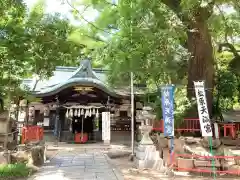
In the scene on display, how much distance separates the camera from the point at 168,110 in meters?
8.35

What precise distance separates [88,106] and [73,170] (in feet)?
29.9

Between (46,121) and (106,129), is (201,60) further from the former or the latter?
(46,121)

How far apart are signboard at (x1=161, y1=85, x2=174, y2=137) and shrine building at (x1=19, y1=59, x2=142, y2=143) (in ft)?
27.3

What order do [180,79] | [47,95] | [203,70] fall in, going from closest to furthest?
1. [203,70]
2. [180,79]
3. [47,95]

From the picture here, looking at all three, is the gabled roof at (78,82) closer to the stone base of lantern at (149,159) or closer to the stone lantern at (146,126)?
the stone lantern at (146,126)

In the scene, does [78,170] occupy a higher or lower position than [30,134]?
lower

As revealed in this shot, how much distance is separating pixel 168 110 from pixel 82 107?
31.9 feet

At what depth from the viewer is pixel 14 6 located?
7855 millimetres

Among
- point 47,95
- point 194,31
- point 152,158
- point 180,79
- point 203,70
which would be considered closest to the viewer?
point 152,158

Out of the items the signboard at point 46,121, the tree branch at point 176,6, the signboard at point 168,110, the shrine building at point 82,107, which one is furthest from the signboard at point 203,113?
the signboard at point 46,121

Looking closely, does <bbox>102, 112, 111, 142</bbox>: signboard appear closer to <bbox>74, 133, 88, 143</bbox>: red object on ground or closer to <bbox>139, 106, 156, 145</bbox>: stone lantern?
<bbox>74, 133, 88, 143</bbox>: red object on ground

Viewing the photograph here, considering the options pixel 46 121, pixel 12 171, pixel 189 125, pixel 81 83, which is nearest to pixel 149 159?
pixel 189 125

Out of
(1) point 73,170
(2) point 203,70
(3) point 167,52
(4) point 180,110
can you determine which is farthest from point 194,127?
(1) point 73,170

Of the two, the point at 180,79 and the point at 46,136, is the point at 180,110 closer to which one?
the point at 180,79
